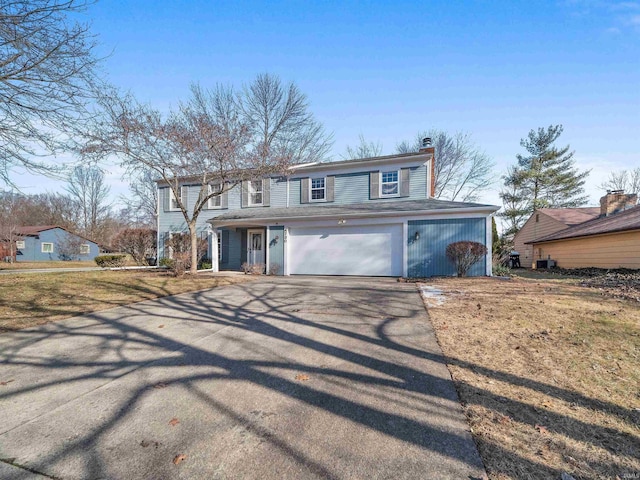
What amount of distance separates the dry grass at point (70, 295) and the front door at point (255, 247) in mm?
4629

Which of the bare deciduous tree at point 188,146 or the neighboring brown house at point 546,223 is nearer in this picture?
the bare deciduous tree at point 188,146

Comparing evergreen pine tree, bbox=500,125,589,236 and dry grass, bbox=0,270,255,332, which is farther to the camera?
evergreen pine tree, bbox=500,125,589,236

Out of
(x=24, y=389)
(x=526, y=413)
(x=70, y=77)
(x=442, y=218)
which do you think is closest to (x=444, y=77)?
(x=442, y=218)

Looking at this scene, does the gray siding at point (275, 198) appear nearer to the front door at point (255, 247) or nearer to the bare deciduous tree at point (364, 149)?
the front door at point (255, 247)

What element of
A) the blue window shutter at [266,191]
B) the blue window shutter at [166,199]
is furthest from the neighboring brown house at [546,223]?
the blue window shutter at [166,199]

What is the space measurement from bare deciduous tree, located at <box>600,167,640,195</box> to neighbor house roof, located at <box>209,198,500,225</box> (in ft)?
101

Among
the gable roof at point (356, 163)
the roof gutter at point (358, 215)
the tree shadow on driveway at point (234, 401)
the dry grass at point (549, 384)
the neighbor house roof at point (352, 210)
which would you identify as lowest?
the tree shadow on driveway at point (234, 401)

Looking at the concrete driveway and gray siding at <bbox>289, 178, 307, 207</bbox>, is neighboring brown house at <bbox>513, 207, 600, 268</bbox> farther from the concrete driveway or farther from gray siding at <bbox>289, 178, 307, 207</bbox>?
the concrete driveway

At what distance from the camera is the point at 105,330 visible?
496 centimetres

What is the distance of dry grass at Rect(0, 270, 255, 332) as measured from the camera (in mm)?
5702

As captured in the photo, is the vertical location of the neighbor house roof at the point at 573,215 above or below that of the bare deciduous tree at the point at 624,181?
below

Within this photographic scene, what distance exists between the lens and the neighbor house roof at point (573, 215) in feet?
64.1

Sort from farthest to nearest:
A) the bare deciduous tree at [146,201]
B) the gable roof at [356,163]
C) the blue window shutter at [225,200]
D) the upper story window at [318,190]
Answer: the bare deciduous tree at [146,201], the blue window shutter at [225,200], the upper story window at [318,190], the gable roof at [356,163]

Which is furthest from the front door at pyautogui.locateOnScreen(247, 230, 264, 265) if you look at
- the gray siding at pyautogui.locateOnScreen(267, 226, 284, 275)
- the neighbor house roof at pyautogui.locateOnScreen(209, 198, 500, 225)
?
the gray siding at pyautogui.locateOnScreen(267, 226, 284, 275)
